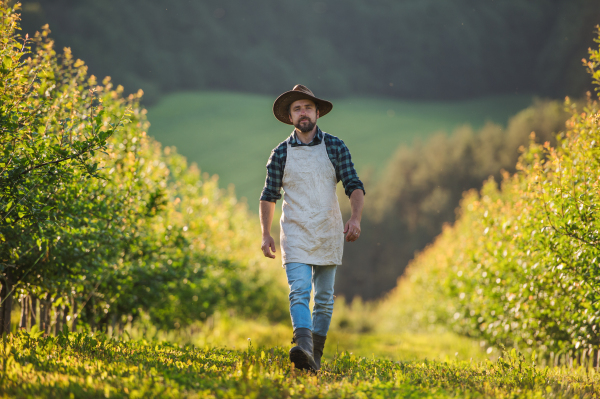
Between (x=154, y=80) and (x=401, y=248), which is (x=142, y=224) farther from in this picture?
(x=154, y=80)

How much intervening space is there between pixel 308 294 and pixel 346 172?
121 centimetres

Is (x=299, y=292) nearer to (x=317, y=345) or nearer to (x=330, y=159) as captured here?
(x=317, y=345)

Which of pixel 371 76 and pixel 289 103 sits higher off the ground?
pixel 371 76

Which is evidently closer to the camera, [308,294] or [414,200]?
[308,294]

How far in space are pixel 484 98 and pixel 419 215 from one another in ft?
202

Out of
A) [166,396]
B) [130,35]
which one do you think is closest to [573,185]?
[166,396]

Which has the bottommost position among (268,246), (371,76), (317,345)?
(317,345)

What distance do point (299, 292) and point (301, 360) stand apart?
596mm

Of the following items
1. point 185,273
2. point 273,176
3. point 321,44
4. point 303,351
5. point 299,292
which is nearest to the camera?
point 303,351

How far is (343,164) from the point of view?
4801mm

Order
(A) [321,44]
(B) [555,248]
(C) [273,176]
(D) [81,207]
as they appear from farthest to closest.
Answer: (A) [321,44] < (D) [81,207] < (B) [555,248] < (C) [273,176]

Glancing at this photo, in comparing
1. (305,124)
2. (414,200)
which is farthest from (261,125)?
(305,124)

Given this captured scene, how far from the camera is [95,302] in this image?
27.0ft

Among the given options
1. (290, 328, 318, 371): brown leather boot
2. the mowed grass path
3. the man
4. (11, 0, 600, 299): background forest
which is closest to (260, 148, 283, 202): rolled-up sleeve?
the man
